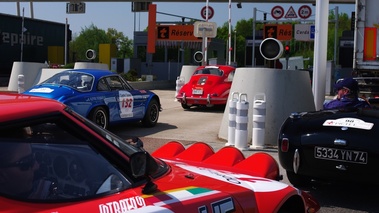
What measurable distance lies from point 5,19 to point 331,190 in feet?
104

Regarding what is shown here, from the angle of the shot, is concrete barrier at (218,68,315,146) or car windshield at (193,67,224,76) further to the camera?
car windshield at (193,67,224,76)

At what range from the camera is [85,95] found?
1029 centimetres

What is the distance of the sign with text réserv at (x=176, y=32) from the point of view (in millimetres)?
38188

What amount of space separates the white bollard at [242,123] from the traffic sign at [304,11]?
93.2 ft

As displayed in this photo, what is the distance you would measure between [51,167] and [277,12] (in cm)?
3562

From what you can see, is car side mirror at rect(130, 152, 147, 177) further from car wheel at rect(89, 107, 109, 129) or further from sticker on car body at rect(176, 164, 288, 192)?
car wheel at rect(89, 107, 109, 129)

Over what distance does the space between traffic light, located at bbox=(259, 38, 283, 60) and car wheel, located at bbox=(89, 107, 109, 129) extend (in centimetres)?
360

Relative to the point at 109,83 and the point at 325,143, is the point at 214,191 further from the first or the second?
the point at 109,83

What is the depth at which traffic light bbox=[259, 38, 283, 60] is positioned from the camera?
10945 millimetres

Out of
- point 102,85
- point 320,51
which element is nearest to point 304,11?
point 320,51

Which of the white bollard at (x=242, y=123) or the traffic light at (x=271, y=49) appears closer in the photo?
the white bollard at (x=242, y=123)

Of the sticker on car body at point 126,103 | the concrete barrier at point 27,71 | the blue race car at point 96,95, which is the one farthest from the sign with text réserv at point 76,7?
the sticker on car body at point 126,103

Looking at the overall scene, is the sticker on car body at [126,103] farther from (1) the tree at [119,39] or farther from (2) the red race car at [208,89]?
(1) the tree at [119,39]

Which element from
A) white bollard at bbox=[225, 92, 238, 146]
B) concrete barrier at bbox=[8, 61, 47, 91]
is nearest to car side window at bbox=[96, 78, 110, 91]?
white bollard at bbox=[225, 92, 238, 146]
